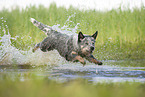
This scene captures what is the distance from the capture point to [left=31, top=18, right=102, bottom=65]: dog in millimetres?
6891

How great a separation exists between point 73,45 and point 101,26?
5.79m

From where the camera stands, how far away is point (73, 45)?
288 inches

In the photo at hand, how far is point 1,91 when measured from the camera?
4.11m

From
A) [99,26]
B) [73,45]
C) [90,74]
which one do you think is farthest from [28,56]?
[99,26]

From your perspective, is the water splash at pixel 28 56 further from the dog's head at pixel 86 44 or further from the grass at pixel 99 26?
the dog's head at pixel 86 44

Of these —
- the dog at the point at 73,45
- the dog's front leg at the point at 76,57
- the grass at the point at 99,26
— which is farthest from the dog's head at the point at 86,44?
the grass at the point at 99,26

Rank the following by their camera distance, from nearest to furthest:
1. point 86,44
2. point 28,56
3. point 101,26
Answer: point 86,44 < point 28,56 < point 101,26

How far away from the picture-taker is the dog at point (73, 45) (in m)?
6.89

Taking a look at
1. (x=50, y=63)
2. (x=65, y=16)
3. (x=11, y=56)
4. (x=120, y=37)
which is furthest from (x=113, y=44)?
(x=11, y=56)

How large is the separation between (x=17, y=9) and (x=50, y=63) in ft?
17.7

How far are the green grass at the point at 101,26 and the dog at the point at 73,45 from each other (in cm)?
336

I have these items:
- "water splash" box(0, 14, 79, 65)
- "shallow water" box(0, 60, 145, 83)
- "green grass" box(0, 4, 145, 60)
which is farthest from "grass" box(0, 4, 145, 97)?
"shallow water" box(0, 60, 145, 83)

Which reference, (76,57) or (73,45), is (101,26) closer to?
(73,45)

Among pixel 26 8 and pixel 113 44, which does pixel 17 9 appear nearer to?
pixel 26 8
